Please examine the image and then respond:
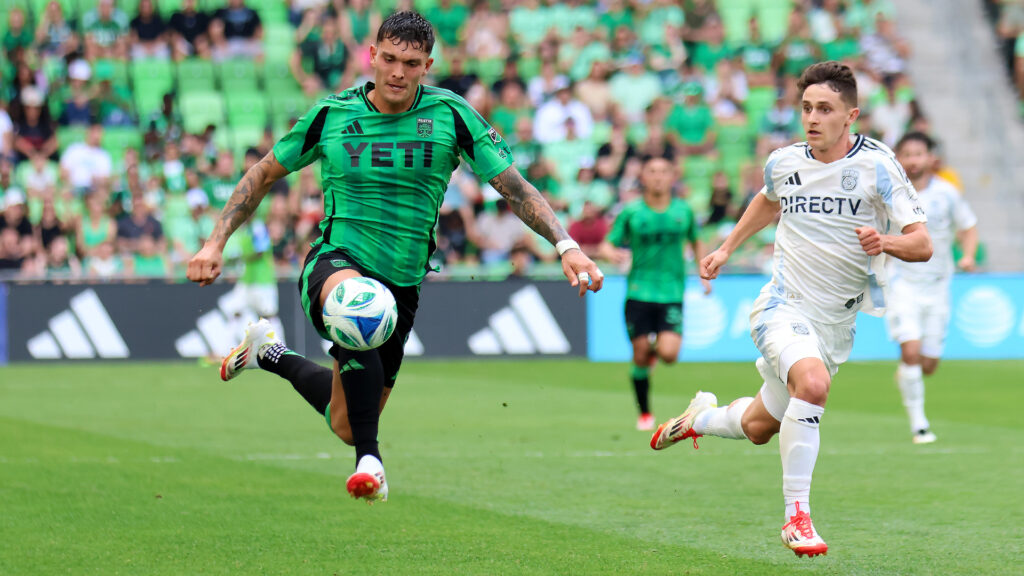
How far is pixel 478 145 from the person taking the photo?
6672 millimetres

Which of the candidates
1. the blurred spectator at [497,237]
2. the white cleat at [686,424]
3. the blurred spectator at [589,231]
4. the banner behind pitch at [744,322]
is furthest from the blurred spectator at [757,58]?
the white cleat at [686,424]

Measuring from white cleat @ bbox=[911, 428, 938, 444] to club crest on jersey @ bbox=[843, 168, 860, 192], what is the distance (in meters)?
4.92

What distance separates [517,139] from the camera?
21625 mm

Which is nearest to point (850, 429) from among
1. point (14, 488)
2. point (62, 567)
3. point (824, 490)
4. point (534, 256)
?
point (824, 490)

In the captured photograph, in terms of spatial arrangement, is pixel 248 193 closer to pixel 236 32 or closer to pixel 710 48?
pixel 236 32

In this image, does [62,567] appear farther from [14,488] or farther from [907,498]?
[907,498]

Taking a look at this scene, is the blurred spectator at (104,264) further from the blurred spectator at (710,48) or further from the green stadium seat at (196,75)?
the blurred spectator at (710,48)

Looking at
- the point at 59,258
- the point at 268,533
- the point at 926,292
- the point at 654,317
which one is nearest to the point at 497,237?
the point at 59,258

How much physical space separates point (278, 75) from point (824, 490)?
1628 cm

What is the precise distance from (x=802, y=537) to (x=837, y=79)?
6.91ft

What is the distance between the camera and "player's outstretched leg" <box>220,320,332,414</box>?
7.57 m

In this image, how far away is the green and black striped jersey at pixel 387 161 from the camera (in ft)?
21.8

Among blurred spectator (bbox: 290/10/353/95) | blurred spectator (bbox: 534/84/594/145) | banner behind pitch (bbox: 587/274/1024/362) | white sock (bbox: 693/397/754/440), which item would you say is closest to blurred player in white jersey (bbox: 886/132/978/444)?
white sock (bbox: 693/397/754/440)

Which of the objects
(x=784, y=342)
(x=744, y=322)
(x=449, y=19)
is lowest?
(x=744, y=322)
